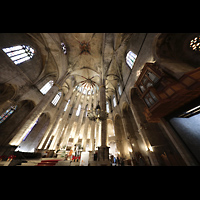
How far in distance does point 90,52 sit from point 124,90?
423 inches

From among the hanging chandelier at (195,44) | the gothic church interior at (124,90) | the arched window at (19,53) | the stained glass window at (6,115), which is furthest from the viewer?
the stained glass window at (6,115)

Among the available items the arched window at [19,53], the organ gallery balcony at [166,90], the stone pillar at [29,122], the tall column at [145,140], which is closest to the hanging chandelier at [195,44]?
the organ gallery balcony at [166,90]

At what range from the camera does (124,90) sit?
1072 cm

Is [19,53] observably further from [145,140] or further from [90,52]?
[145,140]

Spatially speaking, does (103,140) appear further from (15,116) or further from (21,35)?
(21,35)

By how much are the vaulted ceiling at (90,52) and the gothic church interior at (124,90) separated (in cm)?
14

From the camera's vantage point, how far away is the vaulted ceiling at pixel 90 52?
1064cm

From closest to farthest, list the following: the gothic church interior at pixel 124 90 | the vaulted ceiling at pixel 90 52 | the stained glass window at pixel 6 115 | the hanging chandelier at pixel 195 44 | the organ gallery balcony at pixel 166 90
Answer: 1. the organ gallery balcony at pixel 166 90
2. the gothic church interior at pixel 124 90
3. the hanging chandelier at pixel 195 44
4. the stained glass window at pixel 6 115
5. the vaulted ceiling at pixel 90 52

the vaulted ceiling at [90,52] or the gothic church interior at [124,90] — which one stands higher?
the vaulted ceiling at [90,52]

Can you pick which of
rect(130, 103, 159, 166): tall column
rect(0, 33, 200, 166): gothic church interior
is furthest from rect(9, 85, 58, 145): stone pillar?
rect(130, 103, 159, 166): tall column

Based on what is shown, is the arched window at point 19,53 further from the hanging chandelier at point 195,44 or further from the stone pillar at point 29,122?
the hanging chandelier at point 195,44
